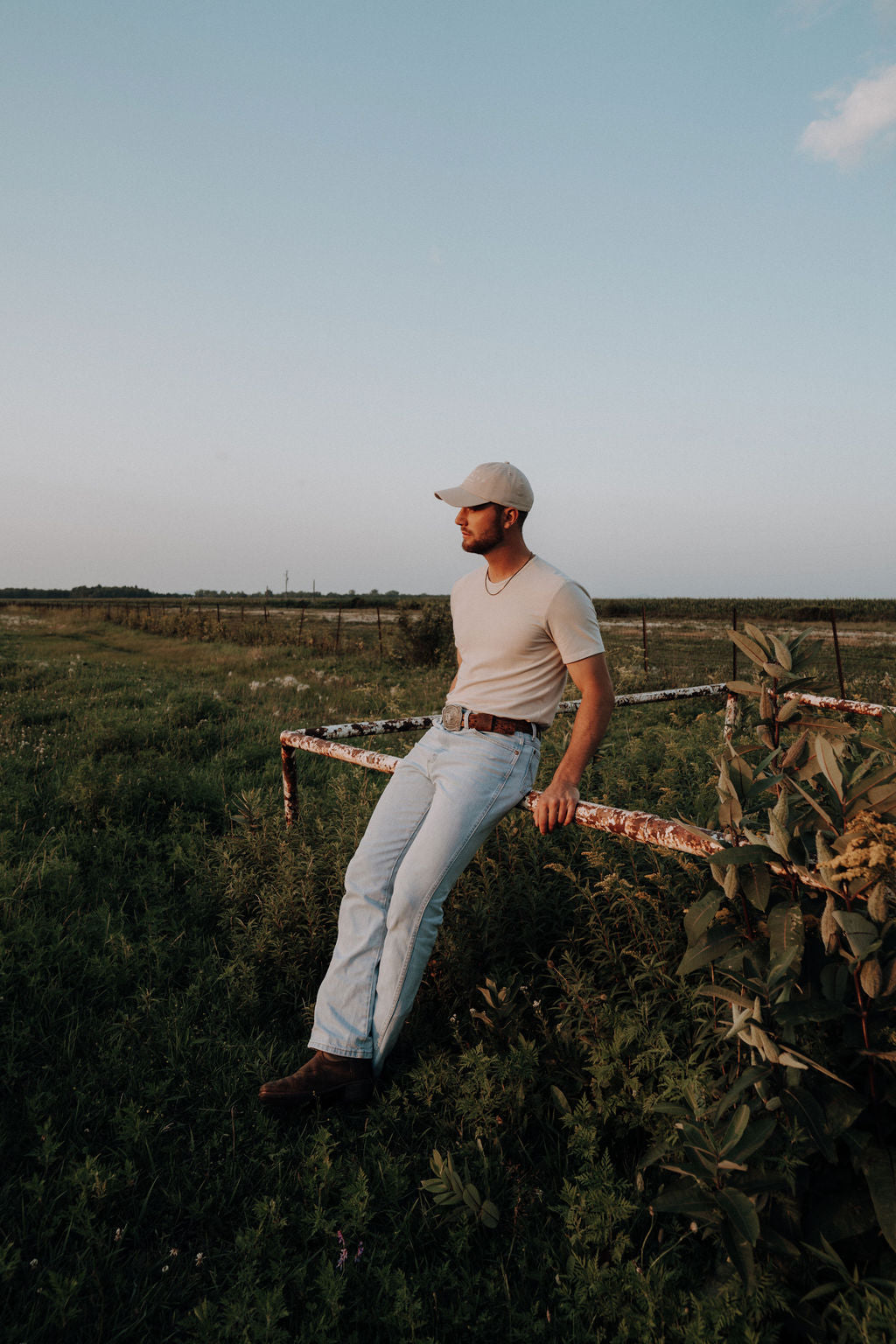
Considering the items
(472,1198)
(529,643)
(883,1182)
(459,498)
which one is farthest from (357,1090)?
(459,498)

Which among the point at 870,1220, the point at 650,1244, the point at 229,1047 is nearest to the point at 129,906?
the point at 229,1047

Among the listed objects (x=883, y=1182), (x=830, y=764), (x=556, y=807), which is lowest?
(x=883, y=1182)

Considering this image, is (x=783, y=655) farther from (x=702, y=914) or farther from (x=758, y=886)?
(x=702, y=914)

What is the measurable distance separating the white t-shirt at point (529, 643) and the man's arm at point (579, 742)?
78 millimetres

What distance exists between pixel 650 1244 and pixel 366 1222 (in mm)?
814

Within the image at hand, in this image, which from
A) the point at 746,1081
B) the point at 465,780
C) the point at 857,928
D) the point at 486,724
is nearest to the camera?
the point at 857,928

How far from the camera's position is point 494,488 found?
3039 mm

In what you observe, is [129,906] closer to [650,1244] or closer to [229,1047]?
[229,1047]

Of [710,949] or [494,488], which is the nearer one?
[710,949]

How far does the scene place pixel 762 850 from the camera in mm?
1751

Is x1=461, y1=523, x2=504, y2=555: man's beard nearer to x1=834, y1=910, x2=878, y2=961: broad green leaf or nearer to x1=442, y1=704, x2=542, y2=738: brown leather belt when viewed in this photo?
x1=442, y1=704, x2=542, y2=738: brown leather belt

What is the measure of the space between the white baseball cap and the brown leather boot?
2261 millimetres

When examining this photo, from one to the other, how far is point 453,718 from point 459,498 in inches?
38.1

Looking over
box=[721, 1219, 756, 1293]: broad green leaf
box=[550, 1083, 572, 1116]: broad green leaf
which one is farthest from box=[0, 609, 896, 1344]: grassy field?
box=[721, 1219, 756, 1293]: broad green leaf
